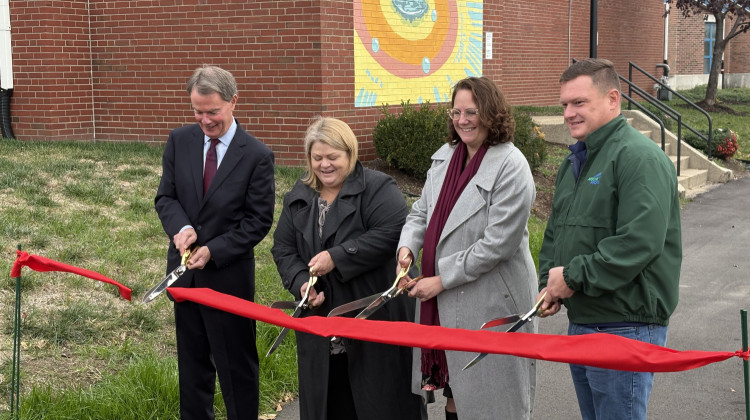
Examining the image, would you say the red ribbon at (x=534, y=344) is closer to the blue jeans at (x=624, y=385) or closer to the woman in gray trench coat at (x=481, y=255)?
the blue jeans at (x=624, y=385)

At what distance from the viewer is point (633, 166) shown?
3.26m

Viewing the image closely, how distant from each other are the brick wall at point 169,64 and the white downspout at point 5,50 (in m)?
0.09

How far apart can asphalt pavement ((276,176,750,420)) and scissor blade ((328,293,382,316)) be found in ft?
5.25

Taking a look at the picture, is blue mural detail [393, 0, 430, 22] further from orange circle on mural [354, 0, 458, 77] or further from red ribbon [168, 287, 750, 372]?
red ribbon [168, 287, 750, 372]

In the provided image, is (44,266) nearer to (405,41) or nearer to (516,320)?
(516,320)

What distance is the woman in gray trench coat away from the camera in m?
3.87

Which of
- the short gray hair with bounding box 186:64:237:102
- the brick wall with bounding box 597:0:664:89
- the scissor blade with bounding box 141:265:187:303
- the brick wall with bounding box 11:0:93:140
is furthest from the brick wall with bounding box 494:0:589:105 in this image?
the scissor blade with bounding box 141:265:187:303

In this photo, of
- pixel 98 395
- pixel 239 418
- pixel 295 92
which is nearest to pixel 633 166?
pixel 239 418

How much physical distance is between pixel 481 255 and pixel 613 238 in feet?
2.38

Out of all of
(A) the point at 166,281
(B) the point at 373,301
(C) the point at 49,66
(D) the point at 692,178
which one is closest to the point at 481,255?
(B) the point at 373,301

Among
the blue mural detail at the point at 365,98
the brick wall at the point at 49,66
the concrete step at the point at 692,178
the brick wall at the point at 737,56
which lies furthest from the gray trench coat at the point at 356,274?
the brick wall at the point at 737,56

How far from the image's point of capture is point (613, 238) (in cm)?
322

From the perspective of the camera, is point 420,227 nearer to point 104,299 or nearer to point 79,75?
point 104,299

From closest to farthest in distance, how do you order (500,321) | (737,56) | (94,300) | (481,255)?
1. (500,321)
2. (481,255)
3. (94,300)
4. (737,56)
